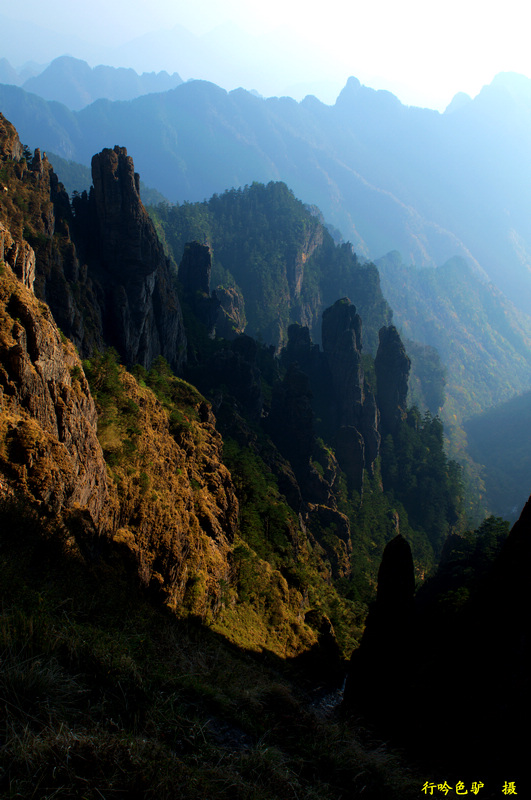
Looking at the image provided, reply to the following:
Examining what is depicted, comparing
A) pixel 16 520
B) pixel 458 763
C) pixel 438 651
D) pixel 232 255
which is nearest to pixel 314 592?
pixel 438 651

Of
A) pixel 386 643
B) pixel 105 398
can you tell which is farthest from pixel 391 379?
pixel 105 398

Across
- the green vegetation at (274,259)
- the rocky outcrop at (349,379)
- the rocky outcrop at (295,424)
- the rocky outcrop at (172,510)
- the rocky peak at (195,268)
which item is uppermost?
the green vegetation at (274,259)

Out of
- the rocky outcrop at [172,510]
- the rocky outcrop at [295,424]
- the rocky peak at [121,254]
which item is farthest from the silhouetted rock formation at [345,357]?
the rocky outcrop at [172,510]

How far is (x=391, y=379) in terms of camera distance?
7394 centimetres

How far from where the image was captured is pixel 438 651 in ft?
41.4

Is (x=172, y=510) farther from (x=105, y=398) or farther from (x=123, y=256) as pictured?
(x=123, y=256)

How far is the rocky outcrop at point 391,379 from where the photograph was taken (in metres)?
73.6

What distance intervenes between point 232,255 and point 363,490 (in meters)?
82.2

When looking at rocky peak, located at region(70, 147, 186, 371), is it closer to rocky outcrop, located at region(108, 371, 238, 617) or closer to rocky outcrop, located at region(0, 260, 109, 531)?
rocky outcrop, located at region(108, 371, 238, 617)

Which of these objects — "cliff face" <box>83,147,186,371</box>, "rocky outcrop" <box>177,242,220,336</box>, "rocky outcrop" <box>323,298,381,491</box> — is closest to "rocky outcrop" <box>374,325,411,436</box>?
"rocky outcrop" <box>323,298,381,491</box>

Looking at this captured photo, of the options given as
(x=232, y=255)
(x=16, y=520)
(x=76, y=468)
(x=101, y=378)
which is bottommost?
(x=16, y=520)

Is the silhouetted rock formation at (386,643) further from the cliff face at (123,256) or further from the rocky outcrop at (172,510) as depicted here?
the cliff face at (123,256)

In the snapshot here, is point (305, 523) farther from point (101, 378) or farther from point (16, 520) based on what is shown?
point (16, 520)

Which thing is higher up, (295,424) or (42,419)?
(295,424)
